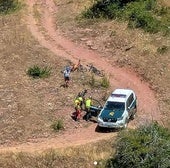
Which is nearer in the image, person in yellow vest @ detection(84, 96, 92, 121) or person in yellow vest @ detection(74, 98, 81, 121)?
person in yellow vest @ detection(74, 98, 81, 121)

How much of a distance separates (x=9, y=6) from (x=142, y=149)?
30.2 meters

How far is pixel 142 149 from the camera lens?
34375mm

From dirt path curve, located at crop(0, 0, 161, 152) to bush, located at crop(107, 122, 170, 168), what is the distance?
95.6 inches

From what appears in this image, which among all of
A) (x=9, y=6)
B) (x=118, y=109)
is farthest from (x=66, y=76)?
(x=9, y=6)

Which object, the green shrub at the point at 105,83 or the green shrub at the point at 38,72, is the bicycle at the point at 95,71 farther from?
the green shrub at the point at 38,72

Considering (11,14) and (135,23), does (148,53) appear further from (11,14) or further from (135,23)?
(11,14)

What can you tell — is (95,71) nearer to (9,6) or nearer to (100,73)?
(100,73)

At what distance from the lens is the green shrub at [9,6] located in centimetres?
5947

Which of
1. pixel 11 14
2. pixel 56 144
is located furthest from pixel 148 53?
pixel 11 14

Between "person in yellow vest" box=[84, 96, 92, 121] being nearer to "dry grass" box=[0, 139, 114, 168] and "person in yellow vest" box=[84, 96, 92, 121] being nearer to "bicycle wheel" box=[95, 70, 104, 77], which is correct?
"dry grass" box=[0, 139, 114, 168]

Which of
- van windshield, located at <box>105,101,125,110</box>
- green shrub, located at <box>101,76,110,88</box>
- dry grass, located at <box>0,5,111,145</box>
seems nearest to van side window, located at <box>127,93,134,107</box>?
van windshield, located at <box>105,101,125,110</box>

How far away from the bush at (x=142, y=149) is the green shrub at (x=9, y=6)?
2759 cm

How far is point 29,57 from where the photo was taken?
48.9 metres

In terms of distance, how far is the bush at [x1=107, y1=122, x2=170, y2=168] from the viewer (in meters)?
34.1
